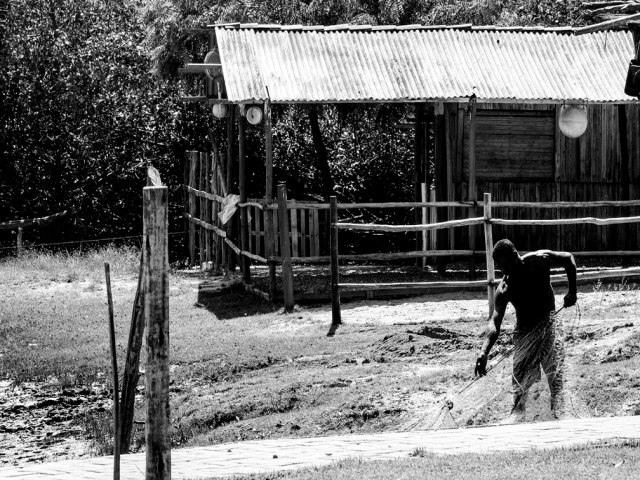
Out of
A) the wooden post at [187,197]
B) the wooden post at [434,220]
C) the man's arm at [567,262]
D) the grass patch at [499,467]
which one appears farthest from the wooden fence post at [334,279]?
the wooden post at [187,197]

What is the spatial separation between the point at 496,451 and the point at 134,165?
1752cm

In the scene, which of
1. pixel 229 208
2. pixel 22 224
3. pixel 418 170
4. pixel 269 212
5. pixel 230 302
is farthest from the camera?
pixel 22 224

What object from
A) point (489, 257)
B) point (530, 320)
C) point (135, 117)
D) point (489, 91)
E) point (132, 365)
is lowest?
point (132, 365)

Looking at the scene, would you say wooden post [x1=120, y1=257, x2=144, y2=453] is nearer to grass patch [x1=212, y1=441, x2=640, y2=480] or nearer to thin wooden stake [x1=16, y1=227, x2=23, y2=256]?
grass patch [x1=212, y1=441, x2=640, y2=480]

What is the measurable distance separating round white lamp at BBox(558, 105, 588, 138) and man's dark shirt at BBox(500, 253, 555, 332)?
8.10 meters

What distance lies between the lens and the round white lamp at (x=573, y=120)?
17359 mm

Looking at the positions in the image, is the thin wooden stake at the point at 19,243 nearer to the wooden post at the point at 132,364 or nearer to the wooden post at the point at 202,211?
the wooden post at the point at 202,211

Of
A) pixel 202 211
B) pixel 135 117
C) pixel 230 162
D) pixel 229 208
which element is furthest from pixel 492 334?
pixel 135 117

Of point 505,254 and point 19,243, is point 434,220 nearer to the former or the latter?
point 19,243

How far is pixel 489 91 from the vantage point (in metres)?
16.9

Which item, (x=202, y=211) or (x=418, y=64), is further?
(x=202, y=211)

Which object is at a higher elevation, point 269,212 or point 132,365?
point 269,212

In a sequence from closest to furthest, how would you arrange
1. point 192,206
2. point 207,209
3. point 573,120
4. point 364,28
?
point 573,120 → point 364,28 → point 207,209 → point 192,206

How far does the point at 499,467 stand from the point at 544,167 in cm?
1247
